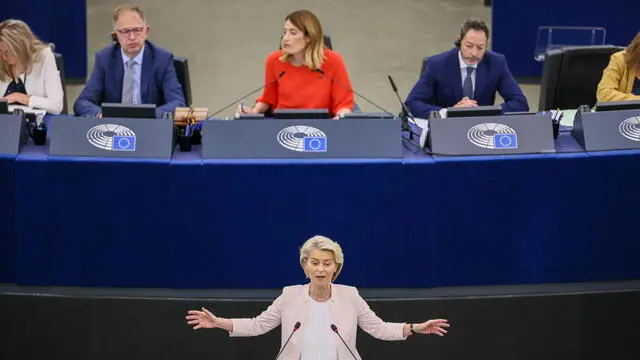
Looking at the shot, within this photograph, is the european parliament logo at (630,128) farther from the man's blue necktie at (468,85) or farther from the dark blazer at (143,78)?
the dark blazer at (143,78)

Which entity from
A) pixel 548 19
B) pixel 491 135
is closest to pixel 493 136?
pixel 491 135

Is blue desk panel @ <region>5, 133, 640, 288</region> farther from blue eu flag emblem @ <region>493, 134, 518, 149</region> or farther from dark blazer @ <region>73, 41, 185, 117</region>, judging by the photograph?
dark blazer @ <region>73, 41, 185, 117</region>

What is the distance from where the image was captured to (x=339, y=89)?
6.86 m

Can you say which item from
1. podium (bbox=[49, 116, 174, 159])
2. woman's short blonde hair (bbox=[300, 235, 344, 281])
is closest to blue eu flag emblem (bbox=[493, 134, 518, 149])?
podium (bbox=[49, 116, 174, 159])

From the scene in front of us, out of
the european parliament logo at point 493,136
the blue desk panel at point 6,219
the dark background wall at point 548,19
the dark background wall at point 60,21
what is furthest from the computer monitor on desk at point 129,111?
the dark background wall at point 548,19

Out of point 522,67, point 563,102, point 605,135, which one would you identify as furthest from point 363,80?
point 605,135

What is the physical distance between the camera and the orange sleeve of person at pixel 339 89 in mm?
6852

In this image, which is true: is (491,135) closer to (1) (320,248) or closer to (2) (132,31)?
(1) (320,248)

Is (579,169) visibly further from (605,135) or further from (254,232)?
(254,232)

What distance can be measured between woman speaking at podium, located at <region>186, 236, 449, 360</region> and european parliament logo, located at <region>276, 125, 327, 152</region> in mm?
1221

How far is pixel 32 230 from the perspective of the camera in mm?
5734

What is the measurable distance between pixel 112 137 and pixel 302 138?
0.81 meters

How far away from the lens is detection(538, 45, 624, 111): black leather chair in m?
7.32

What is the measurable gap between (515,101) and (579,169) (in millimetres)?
1320
